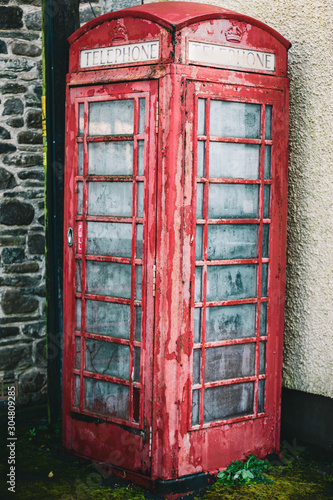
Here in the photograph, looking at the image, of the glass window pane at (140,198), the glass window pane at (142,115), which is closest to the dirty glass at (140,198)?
the glass window pane at (140,198)

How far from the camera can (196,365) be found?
156 inches

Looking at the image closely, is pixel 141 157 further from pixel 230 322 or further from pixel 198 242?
pixel 230 322

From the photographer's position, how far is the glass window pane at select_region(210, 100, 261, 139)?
155 inches

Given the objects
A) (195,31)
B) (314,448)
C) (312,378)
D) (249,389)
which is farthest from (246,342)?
(195,31)

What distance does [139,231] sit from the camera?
3959mm

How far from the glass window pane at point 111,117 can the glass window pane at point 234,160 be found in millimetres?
564

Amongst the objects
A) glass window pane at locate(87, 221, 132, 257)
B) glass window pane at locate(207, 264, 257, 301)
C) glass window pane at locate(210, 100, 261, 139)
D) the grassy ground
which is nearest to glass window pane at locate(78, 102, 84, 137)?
glass window pane at locate(87, 221, 132, 257)

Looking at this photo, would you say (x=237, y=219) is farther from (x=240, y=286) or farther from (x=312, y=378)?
(x=312, y=378)

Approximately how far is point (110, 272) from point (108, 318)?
0.31m

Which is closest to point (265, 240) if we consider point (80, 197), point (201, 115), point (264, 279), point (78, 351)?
point (264, 279)

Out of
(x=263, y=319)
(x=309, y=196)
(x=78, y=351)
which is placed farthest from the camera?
(x=309, y=196)

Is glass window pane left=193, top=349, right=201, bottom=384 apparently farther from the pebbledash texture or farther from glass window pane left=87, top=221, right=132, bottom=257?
the pebbledash texture

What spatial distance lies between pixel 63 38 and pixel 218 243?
2.24 meters

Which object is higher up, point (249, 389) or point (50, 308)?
point (50, 308)
